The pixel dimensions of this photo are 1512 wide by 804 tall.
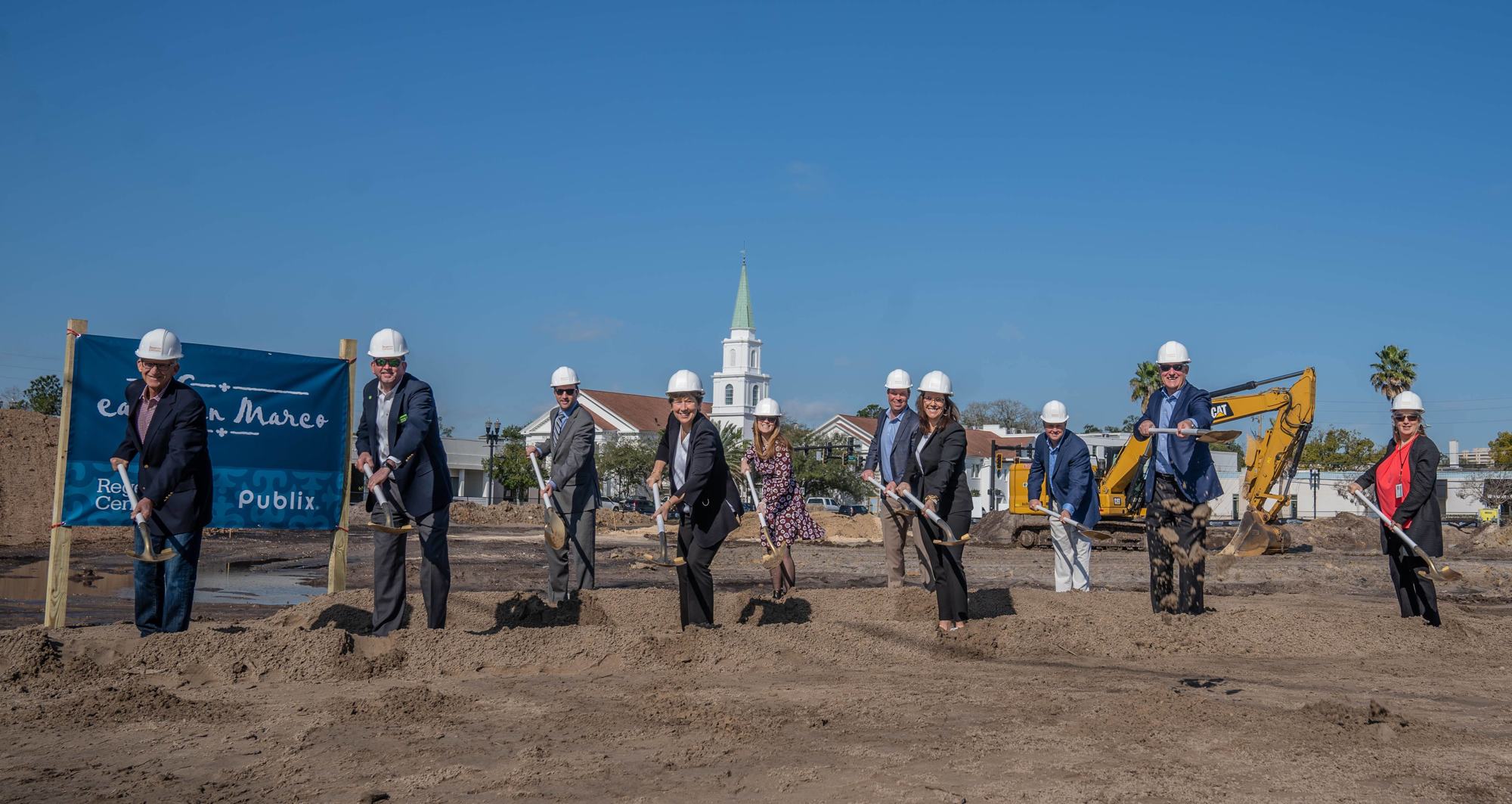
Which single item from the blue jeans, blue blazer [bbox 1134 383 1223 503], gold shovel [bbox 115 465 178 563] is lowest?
the blue jeans

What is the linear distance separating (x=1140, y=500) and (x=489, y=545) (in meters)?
13.9

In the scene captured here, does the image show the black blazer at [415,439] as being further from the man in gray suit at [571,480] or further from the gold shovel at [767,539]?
the gold shovel at [767,539]

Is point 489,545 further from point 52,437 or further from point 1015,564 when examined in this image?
point 1015,564

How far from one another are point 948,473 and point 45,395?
63.7 m

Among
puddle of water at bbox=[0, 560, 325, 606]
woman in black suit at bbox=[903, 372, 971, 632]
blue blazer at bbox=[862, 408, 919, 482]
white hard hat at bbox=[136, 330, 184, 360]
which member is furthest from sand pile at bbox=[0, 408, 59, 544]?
woman in black suit at bbox=[903, 372, 971, 632]

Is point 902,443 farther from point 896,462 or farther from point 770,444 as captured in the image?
point 770,444

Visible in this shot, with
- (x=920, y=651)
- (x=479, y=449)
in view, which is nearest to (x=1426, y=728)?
(x=920, y=651)

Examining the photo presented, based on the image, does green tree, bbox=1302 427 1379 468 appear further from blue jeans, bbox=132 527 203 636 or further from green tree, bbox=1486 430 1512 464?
blue jeans, bbox=132 527 203 636

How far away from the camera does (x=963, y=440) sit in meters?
8.33

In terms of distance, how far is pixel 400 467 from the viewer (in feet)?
24.7

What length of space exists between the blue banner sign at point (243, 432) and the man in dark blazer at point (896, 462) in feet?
13.4

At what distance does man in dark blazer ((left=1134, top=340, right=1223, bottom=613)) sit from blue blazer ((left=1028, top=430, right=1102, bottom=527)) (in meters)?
1.19

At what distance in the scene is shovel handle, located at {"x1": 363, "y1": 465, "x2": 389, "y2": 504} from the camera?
737 centimetres

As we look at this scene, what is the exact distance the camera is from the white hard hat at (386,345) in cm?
761
